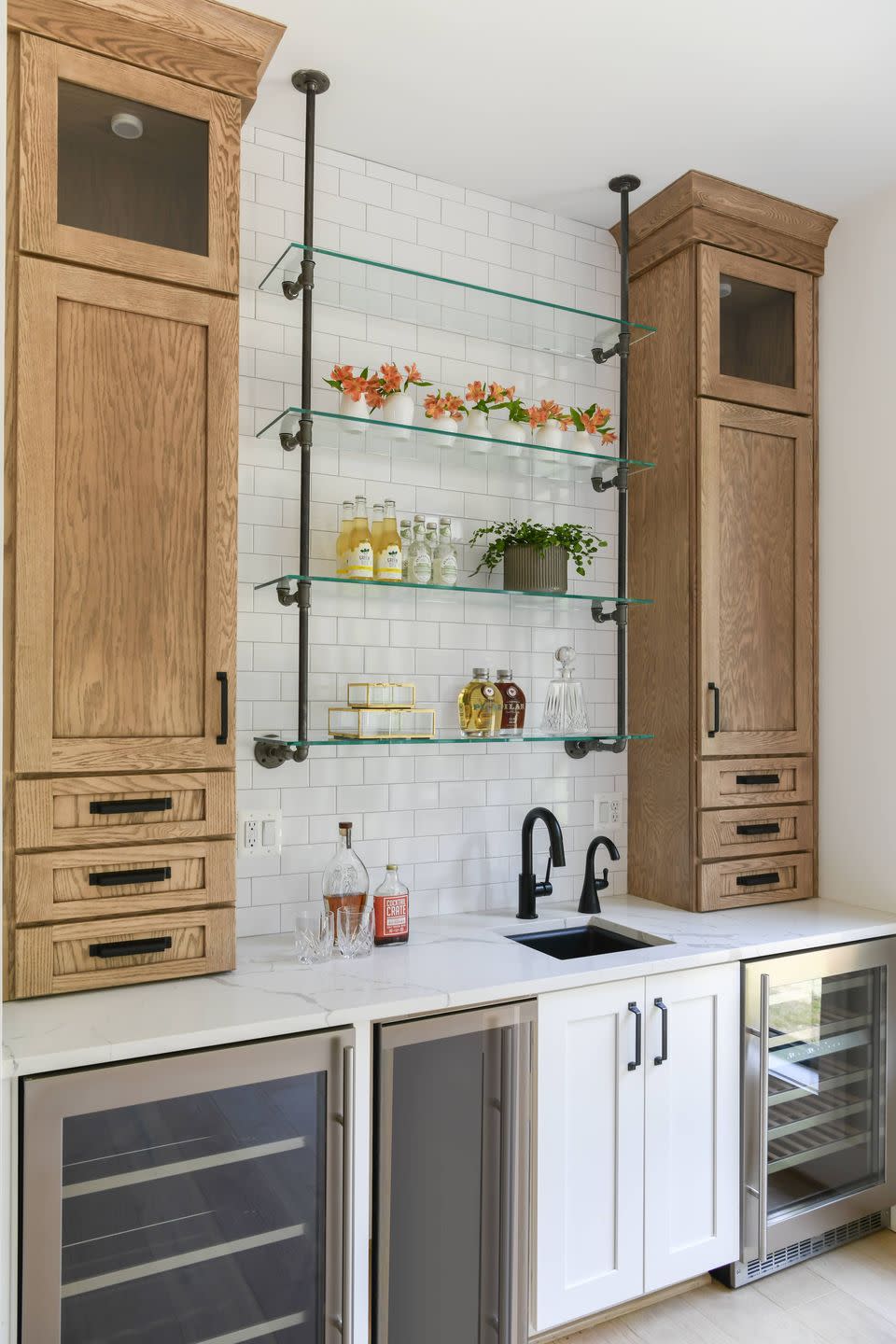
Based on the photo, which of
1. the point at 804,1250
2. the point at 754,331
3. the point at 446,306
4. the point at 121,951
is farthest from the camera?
the point at 754,331

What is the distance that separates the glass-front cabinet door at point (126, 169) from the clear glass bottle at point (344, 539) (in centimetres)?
59

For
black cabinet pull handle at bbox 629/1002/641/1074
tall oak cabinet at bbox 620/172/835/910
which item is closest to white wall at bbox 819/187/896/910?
tall oak cabinet at bbox 620/172/835/910

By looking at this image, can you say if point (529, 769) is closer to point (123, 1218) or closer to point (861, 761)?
point (861, 761)

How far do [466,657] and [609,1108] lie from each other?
1.20 m

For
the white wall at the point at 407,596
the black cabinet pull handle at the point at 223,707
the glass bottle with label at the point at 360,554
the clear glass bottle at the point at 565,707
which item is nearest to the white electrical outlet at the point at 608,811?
the white wall at the point at 407,596

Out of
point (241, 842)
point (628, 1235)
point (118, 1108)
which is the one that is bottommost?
point (628, 1235)

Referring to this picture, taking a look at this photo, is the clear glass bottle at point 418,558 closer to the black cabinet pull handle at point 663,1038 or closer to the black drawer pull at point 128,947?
the black drawer pull at point 128,947

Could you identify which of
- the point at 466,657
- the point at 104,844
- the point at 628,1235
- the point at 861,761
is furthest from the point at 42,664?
the point at 861,761

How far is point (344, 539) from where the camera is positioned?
2.32 m

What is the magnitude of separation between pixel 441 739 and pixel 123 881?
2.63 ft

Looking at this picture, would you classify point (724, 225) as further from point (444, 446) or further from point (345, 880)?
point (345, 880)

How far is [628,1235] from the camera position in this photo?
6.98 feet

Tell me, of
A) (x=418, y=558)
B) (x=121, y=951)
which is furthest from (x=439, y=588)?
(x=121, y=951)

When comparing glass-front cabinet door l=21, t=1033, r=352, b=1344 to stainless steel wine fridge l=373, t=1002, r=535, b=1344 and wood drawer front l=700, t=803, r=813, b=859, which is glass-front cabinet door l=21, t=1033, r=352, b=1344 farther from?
wood drawer front l=700, t=803, r=813, b=859
